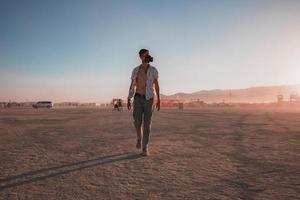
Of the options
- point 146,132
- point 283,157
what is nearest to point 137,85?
point 146,132

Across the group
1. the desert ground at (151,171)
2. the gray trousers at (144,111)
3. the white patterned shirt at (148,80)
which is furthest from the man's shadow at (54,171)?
the white patterned shirt at (148,80)

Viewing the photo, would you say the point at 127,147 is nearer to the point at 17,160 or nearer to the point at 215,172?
the point at 17,160

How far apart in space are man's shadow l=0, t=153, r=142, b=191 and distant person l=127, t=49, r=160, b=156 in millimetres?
728

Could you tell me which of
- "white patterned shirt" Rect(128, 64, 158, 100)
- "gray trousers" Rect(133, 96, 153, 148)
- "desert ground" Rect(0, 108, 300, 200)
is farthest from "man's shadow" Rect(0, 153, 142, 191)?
"white patterned shirt" Rect(128, 64, 158, 100)

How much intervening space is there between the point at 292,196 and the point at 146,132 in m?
3.35

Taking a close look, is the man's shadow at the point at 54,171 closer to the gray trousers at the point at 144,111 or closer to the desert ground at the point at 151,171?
the desert ground at the point at 151,171

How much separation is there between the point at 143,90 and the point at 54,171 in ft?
8.35

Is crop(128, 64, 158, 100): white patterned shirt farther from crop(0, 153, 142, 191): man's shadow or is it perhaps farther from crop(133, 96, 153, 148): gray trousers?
crop(0, 153, 142, 191): man's shadow

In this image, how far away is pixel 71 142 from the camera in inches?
316

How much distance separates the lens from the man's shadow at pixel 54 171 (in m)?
4.10

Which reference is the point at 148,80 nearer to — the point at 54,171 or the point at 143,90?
the point at 143,90

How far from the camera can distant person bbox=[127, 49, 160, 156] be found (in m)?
6.44

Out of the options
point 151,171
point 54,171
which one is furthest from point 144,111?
point 54,171

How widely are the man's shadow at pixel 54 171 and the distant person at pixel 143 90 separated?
28.7 inches
